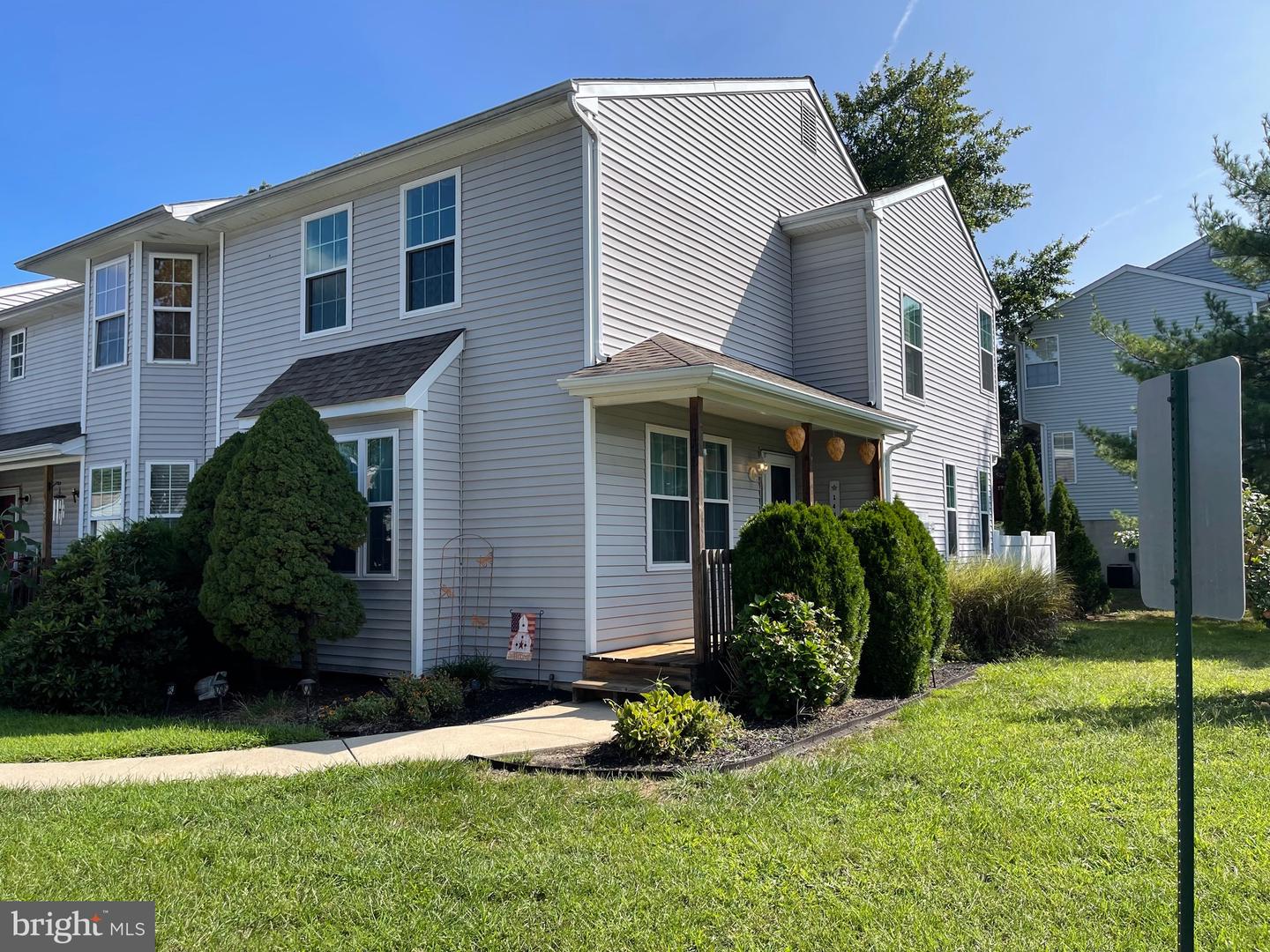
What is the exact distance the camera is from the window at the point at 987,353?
17.7 metres

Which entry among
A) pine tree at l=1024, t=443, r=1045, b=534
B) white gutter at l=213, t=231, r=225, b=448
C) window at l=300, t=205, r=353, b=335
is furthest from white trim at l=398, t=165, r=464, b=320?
pine tree at l=1024, t=443, r=1045, b=534

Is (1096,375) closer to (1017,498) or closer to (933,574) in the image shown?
(1017,498)

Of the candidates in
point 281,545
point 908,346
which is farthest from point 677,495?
point 908,346

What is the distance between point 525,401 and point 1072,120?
10762 mm

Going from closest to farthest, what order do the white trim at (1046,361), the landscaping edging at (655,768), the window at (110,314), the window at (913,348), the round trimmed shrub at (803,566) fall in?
the landscaping edging at (655,768) < the round trimmed shrub at (803,566) < the window at (110,314) < the window at (913,348) < the white trim at (1046,361)

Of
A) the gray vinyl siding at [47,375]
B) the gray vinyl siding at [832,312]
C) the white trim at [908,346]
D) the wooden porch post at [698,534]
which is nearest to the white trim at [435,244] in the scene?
the wooden porch post at [698,534]

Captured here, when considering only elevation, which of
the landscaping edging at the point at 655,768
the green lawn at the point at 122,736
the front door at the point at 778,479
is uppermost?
the front door at the point at 778,479

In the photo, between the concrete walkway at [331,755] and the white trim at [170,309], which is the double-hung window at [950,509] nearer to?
the concrete walkway at [331,755]

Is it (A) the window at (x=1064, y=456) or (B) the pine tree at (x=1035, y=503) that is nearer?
(B) the pine tree at (x=1035, y=503)

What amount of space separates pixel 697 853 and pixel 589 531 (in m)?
4.75

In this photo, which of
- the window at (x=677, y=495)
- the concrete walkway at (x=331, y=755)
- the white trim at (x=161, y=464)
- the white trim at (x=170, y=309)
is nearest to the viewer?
the concrete walkway at (x=331, y=755)

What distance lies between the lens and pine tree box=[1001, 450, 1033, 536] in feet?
60.2

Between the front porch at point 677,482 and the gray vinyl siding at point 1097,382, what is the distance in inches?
618

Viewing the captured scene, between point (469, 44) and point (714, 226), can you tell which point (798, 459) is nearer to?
point (714, 226)
